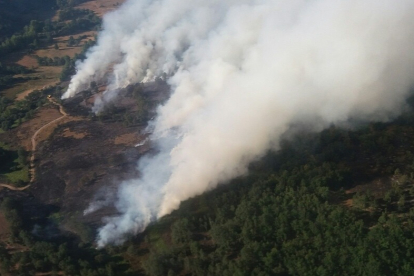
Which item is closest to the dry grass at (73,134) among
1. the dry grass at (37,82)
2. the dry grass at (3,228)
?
the dry grass at (3,228)

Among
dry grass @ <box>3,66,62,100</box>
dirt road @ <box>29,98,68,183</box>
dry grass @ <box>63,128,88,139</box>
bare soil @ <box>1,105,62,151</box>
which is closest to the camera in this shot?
dirt road @ <box>29,98,68,183</box>

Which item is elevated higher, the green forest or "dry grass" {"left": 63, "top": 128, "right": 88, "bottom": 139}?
"dry grass" {"left": 63, "top": 128, "right": 88, "bottom": 139}

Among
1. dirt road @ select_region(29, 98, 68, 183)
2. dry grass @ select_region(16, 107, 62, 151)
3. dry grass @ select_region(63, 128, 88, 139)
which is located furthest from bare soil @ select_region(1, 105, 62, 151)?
dry grass @ select_region(63, 128, 88, 139)

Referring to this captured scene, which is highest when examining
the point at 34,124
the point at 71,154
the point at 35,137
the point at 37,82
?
the point at 37,82

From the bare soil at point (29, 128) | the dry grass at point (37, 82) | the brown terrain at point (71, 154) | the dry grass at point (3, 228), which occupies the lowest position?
the dry grass at point (3, 228)

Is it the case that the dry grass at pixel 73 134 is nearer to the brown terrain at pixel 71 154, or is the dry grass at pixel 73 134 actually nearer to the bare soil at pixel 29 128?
the brown terrain at pixel 71 154

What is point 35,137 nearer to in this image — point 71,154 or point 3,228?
point 71,154

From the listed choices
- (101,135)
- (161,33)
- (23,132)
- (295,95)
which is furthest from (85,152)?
(161,33)

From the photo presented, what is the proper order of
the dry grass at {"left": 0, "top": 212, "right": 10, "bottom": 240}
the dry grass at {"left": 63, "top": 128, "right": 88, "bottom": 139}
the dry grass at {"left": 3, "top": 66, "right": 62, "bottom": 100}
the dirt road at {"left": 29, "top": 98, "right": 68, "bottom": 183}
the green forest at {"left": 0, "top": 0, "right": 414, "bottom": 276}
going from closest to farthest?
the green forest at {"left": 0, "top": 0, "right": 414, "bottom": 276} < the dry grass at {"left": 0, "top": 212, "right": 10, "bottom": 240} < the dirt road at {"left": 29, "top": 98, "right": 68, "bottom": 183} < the dry grass at {"left": 63, "top": 128, "right": 88, "bottom": 139} < the dry grass at {"left": 3, "top": 66, "right": 62, "bottom": 100}

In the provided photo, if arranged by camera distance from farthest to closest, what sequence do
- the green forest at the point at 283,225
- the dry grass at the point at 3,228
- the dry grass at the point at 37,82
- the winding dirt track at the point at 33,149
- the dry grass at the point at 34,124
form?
1. the dry grass at the point at 37,82
2. the dry grass at the point at 34,124
3. the winding dirt track at the point at 33,149
4. the dry grass at the point at 3,228
5. the green forest at the point at 283,225

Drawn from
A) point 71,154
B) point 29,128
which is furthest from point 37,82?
point 71,154

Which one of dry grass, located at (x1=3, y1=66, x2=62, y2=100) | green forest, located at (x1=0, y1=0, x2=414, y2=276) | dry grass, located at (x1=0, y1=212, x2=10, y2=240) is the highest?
dry grass, located at (x1=3, y1=66, x2=62, y2=100)

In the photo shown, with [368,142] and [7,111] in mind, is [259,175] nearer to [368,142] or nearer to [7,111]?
[368,142]

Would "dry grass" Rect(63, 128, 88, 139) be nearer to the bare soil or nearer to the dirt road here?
the bare soil
